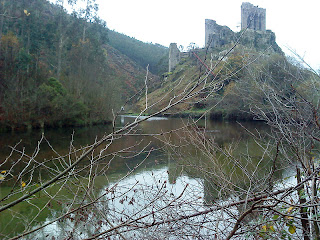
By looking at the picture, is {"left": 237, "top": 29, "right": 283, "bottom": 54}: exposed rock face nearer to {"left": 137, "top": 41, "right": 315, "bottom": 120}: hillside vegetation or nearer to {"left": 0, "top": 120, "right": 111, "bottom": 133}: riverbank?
{"left": 137, "top": 41, "right": 315, "bottom": 120}: hillside vegetation

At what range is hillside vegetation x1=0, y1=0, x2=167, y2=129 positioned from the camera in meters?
17.3

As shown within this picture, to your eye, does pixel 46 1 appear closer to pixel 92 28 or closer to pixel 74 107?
pixel 92 28

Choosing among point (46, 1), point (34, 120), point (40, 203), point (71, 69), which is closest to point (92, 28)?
point (46, 1)

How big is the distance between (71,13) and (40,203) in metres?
26.1

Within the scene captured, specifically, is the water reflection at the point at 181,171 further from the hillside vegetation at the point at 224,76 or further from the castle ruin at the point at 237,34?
the castle ruin at the point at 237,34

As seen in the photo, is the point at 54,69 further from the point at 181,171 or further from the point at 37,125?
the point at 181,171

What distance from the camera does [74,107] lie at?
19.3 m

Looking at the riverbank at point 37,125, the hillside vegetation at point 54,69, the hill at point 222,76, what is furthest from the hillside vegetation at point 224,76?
the riverbank at point 37,125

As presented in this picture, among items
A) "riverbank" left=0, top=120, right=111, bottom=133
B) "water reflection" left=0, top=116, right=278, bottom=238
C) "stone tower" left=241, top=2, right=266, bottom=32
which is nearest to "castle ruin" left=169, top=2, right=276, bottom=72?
"stone tower" left=241, top=2, right=266, bottom=32

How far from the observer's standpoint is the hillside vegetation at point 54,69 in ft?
56.8

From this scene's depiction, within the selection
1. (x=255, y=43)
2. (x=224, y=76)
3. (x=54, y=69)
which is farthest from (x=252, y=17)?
(x=54, y=69)

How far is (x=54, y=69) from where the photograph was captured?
76.4 ft

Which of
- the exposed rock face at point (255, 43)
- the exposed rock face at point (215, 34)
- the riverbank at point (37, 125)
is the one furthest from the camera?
the riverbank at point (37, 125)

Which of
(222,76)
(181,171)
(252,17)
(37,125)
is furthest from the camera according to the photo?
(37,125)
